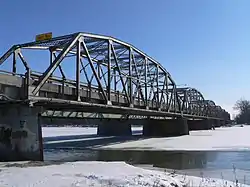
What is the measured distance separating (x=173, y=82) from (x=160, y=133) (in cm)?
1304

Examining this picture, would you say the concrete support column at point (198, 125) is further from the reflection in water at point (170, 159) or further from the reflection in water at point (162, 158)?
the reflection in water at point (170, 159)

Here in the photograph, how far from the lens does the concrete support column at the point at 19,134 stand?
19.8 m

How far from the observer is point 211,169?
21.5 metres

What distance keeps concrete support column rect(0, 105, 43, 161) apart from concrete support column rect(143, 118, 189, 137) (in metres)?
54.8

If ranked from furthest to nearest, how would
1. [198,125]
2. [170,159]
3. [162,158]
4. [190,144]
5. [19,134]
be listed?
1. [198,125]
2. [190,144]
3. [162,158]
4. [170,159]
5. [19,134]

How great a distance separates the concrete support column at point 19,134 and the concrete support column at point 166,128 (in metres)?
54.8

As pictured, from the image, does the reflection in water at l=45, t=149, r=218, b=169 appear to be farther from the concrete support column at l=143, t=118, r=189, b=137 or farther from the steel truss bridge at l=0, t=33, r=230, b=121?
the concrete support column at l=143, t=118, r=189, b=137

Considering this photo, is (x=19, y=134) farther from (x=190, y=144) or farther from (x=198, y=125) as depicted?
(x=198, y=125)

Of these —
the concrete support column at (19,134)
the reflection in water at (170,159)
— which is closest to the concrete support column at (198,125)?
the reflection in water at (170,159)

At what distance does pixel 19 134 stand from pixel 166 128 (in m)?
57.7

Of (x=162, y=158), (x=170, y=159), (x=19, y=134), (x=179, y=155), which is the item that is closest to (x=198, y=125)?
(x=179, y=155)

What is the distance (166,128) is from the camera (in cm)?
7494

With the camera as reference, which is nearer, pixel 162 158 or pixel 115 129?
pixel 162 158

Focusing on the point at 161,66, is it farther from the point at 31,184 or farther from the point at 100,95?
the point at 31,184
